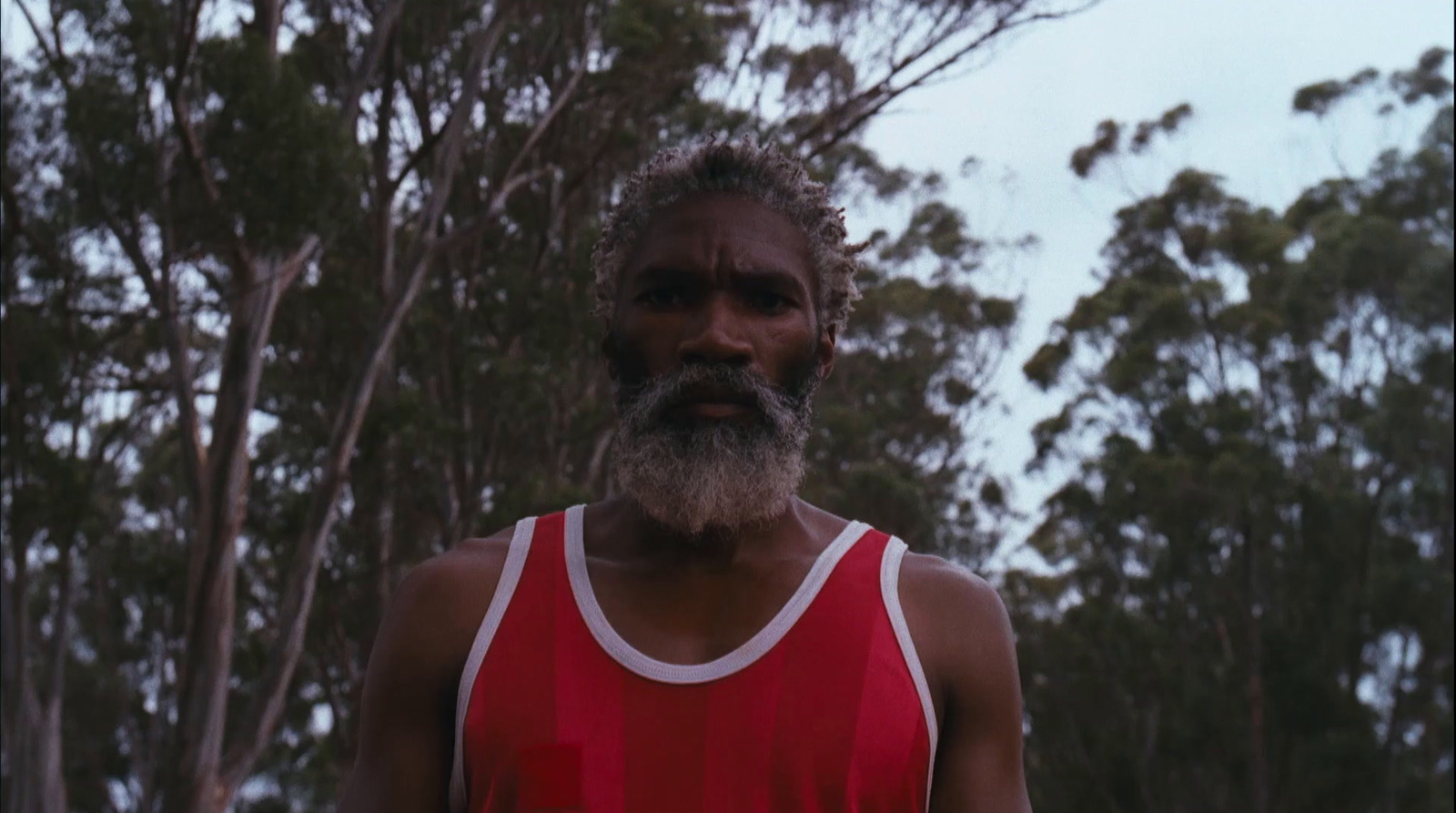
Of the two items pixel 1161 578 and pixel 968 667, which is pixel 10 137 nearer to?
pixel 968 667

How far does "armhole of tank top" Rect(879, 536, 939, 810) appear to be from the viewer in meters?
1.79

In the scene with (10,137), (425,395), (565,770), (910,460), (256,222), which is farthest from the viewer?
(910,460)

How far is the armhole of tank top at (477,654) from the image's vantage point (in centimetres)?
180

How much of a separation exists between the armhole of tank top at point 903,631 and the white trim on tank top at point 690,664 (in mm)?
46

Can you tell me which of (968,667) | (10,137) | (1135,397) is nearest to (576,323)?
(10,137)

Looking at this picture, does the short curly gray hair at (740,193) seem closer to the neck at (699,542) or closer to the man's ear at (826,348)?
the man's ear at (826,348)

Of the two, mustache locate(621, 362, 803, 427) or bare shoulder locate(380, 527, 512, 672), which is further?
mustache locate(621, 362, 803, 427)

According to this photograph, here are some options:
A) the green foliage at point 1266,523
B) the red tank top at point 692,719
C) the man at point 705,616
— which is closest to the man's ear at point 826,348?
the man at point 705,616

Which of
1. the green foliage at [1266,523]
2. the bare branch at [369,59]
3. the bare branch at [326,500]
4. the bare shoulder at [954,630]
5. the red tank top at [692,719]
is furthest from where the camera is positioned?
the green foliage at [1266,523]

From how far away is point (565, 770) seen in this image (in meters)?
1.76

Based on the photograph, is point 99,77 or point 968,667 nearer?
point 968,667

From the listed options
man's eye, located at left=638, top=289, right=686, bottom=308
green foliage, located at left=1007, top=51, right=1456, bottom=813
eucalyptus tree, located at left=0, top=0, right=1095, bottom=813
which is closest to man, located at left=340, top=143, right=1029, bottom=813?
man's eye, located at left=638, top=289, right=686, bottom=308

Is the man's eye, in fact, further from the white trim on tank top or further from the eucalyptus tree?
the eucalyptus tree

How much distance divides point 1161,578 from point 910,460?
399 cm
